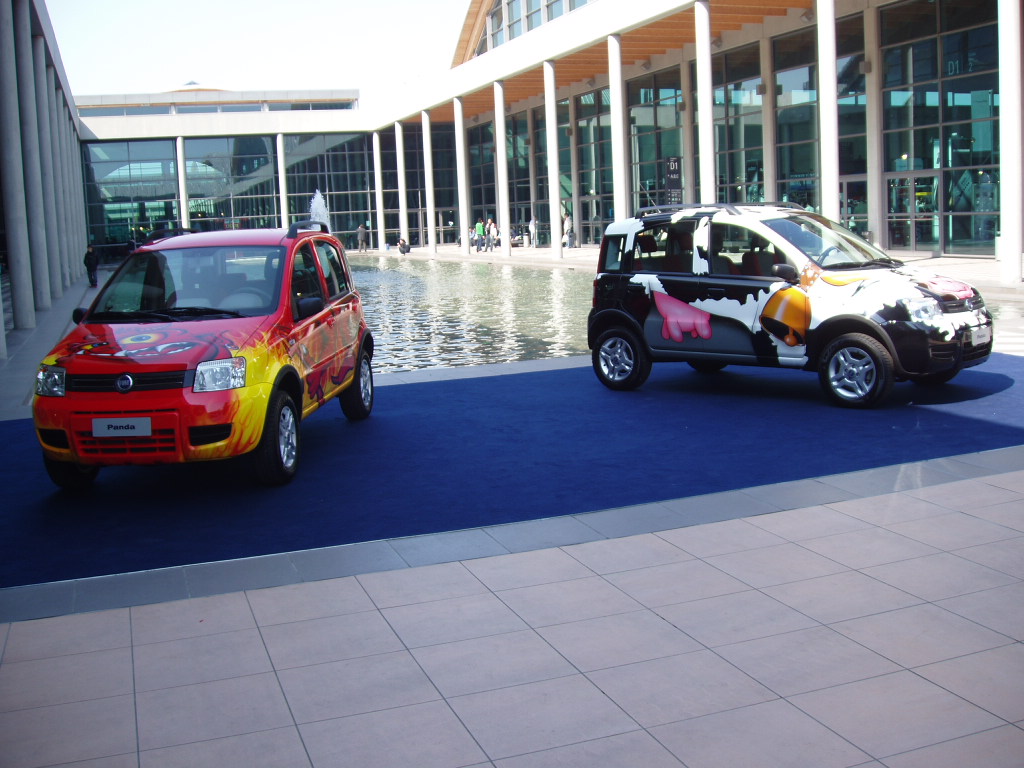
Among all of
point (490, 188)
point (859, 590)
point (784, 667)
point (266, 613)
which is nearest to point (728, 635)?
point (784, 667)

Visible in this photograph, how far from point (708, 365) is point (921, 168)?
66.4 ft

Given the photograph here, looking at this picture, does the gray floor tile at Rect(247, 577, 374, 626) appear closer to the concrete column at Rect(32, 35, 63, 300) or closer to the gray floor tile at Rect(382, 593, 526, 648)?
the gray floor tile at Rect(382, 593, 526, 648)

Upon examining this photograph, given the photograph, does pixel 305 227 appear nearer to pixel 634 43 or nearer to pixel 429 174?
pixel 634 43

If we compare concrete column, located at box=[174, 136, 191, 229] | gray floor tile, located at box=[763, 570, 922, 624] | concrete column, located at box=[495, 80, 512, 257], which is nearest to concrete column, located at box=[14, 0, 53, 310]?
concrete column, located at box=[495, 80, 512, 257]

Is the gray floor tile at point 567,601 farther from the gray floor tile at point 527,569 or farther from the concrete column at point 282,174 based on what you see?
the concrete column at point 282,174

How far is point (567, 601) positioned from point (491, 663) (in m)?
0.84

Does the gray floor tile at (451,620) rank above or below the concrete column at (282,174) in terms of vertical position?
below

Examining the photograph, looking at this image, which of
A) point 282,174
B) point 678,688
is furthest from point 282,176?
point 678,688

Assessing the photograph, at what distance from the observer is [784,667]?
459cm

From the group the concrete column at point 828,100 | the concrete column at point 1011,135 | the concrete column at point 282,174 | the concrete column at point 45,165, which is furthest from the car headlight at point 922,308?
the concrete column at point 282,174

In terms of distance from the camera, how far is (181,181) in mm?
62281

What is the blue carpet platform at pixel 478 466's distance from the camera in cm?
699

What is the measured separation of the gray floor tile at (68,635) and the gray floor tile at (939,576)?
12.4ft

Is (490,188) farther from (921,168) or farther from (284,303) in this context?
(284,303)
